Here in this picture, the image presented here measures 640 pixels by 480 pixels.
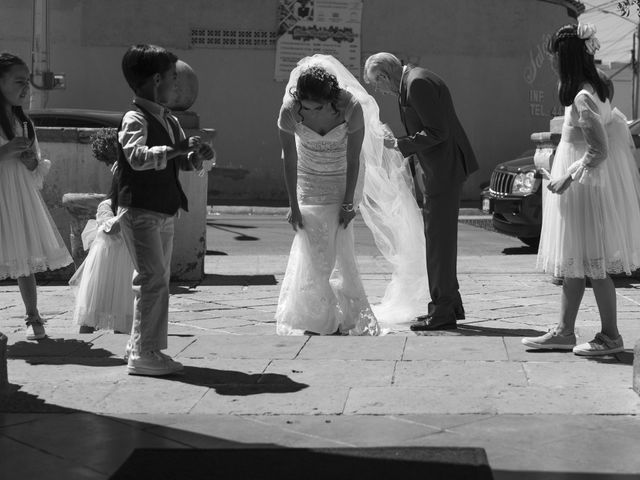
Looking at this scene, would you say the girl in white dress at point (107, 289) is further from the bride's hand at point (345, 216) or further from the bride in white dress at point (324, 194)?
the bride's hand at point (345, 216)

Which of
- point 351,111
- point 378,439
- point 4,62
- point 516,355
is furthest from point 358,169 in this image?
point 378,439

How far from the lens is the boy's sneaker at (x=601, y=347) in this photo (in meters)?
5.84

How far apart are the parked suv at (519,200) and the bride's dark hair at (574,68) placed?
237 inches

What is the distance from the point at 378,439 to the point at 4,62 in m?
3.56

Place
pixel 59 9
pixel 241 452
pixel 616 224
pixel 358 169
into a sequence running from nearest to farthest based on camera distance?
pixel 241 452 → pixel 616 224 → pixel 358 169 → pixel 59 9

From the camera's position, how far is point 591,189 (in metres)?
5.78

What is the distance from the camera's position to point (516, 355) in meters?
5.97

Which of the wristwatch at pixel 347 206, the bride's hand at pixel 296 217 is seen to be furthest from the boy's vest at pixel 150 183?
the wristwatch at pixel 347 206

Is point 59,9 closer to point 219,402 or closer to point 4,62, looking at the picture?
point 4,62

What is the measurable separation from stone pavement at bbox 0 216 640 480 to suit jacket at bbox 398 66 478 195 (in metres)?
1.05

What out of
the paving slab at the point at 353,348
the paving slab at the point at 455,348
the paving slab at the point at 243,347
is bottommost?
the paving slab at the point at 243,347

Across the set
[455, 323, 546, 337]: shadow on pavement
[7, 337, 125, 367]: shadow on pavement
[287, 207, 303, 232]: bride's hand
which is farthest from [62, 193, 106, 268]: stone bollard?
[455, 323, 546, 337]: shadow on pavement

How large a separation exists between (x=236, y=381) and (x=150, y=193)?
102 cm

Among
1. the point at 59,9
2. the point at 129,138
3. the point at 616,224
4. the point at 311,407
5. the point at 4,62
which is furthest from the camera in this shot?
the point at 59,9
